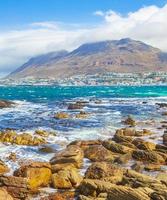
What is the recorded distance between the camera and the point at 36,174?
27750mm

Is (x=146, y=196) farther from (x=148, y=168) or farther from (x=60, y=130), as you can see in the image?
(x=60, y=130)

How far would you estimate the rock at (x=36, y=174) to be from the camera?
27.0 meters

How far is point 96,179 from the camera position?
Result: 27.2 m

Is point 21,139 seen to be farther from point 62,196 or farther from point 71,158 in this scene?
point 62,196

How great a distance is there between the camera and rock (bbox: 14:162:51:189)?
88.4 feet

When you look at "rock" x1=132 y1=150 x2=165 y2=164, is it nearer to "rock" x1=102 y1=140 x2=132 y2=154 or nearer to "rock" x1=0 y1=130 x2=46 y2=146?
"rock" x1=102 y1=140 x2=132 y2=154

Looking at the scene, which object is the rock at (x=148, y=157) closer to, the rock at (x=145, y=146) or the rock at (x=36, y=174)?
the rock at (x=145, y=146)

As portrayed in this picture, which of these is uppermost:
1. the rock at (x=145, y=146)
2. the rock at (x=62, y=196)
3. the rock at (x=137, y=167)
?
the rock at (x=145, y=146)

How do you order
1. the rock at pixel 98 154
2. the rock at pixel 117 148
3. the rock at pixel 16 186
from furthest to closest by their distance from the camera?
the rock at pixel 117 148 < the rock at pixel 98 154 < the rock at pixel 16 186

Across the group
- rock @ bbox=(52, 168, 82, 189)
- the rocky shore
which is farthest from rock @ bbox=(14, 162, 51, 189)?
rock @ bbox=(52, 168, 82, 189)

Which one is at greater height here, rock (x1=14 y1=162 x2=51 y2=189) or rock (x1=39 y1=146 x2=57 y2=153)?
rock (x1=14 y1=162 x2=51 y2=189)

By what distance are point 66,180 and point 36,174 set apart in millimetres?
2172

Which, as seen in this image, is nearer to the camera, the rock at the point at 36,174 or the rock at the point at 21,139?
the rock at the point at 36,174

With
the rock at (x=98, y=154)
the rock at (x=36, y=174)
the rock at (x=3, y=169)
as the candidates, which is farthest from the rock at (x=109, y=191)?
the rock at (x=98, y=154)
